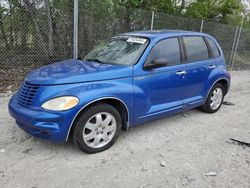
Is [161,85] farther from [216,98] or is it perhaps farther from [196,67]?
[216,98]

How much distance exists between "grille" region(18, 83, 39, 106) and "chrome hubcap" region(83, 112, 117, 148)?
78cm

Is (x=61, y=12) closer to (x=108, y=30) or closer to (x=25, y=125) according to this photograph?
(x=108, y=30)

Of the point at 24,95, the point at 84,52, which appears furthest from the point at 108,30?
the point at 24,95

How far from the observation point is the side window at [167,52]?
13.8 ft

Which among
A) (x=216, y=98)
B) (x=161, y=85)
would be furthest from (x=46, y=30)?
(x=216, y=98)

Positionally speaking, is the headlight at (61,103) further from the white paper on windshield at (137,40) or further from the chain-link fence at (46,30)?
the chain-link fence at (46,30)

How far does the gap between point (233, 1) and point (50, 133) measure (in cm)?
1519

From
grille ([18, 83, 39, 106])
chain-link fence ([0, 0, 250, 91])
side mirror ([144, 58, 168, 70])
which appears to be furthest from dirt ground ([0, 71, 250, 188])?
chain-link fence ([0, 0, 250, 91])

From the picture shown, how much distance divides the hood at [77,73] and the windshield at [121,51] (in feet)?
0.74

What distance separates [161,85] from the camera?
4188mm

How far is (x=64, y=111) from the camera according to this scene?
321 cm

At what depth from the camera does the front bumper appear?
3.20 m

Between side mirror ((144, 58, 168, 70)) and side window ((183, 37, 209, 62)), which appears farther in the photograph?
side window ((183, 37, 209, 62))

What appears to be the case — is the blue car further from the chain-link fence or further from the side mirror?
the chain-link fence
